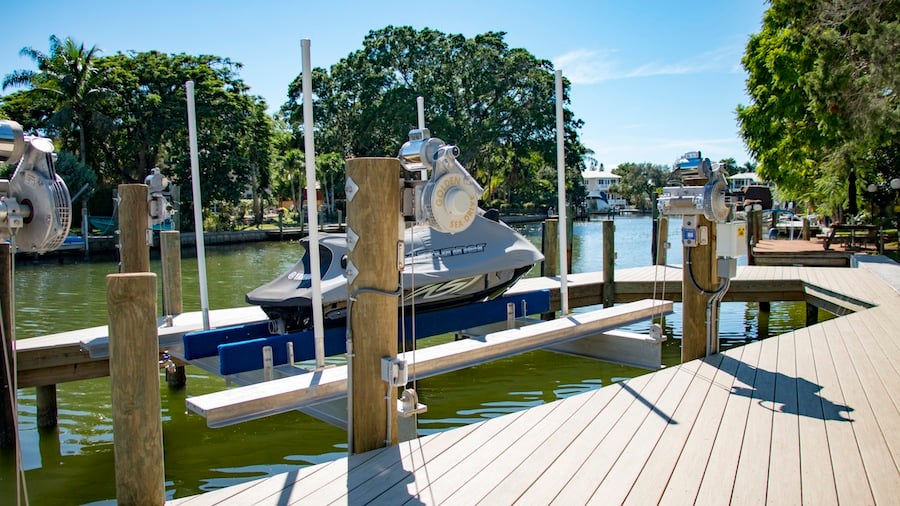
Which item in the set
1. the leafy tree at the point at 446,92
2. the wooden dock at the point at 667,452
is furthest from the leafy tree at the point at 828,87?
the leafy tree at the point at 446,92

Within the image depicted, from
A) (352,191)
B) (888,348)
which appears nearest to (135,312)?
(352,191)

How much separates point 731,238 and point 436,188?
3.45 m

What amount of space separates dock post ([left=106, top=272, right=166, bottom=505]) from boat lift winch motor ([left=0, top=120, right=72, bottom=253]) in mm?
762

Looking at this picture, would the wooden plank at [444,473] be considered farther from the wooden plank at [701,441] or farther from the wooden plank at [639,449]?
the wooden plank at [701,441]

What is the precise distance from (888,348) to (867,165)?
743 inches

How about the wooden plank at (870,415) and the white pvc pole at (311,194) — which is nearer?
the wooden plank at (870,415)

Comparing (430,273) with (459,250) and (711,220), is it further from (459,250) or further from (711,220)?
(711,220)

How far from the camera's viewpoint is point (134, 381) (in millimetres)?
3025

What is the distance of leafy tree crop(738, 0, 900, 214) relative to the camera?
13164 mm

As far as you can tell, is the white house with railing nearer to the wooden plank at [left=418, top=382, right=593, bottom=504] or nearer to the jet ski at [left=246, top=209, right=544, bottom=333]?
the jet ski at [left=246, top=209, right=544, bottom=333]

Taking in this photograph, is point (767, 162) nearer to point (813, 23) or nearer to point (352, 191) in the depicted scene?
point (813, 23)

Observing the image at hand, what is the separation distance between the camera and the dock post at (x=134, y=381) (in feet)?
9.85

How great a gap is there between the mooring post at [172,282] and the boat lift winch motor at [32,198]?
14.9 feet

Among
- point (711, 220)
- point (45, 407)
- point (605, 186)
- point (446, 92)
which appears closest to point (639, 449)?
point (711, 220)
